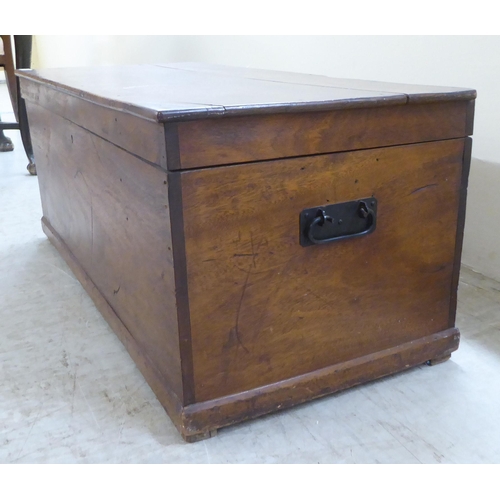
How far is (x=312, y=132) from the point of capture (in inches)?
39.9

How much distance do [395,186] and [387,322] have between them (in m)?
0.28

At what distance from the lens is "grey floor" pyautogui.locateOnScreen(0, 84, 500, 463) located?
105 cm

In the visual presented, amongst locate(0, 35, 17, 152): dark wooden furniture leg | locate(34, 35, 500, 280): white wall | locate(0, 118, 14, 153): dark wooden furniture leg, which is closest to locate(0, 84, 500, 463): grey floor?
locate(34, 35, 500, 280): white wall

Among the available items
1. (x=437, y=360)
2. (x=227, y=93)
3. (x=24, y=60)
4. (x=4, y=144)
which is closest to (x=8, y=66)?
(x=24, y=60)

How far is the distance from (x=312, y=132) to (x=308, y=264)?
24 cm

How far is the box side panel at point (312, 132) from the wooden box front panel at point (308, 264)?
19 mm

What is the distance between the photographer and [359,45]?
2.11 m

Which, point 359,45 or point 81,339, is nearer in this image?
point 81,339

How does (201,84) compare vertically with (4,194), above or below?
above

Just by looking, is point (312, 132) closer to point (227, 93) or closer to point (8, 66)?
point (227, 93)

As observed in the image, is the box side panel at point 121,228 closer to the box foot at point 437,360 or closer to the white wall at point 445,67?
the box foot at point 437,360

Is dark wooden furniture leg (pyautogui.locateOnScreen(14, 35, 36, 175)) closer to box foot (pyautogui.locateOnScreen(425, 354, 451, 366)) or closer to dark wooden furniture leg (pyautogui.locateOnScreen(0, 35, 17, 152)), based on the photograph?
dark wooden furniture leg (pyautogui.locateOnScreen(0, 35, 17, 152))

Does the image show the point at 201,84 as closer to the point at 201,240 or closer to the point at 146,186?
the point at 146,186

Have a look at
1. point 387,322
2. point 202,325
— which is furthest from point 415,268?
point 202,325
